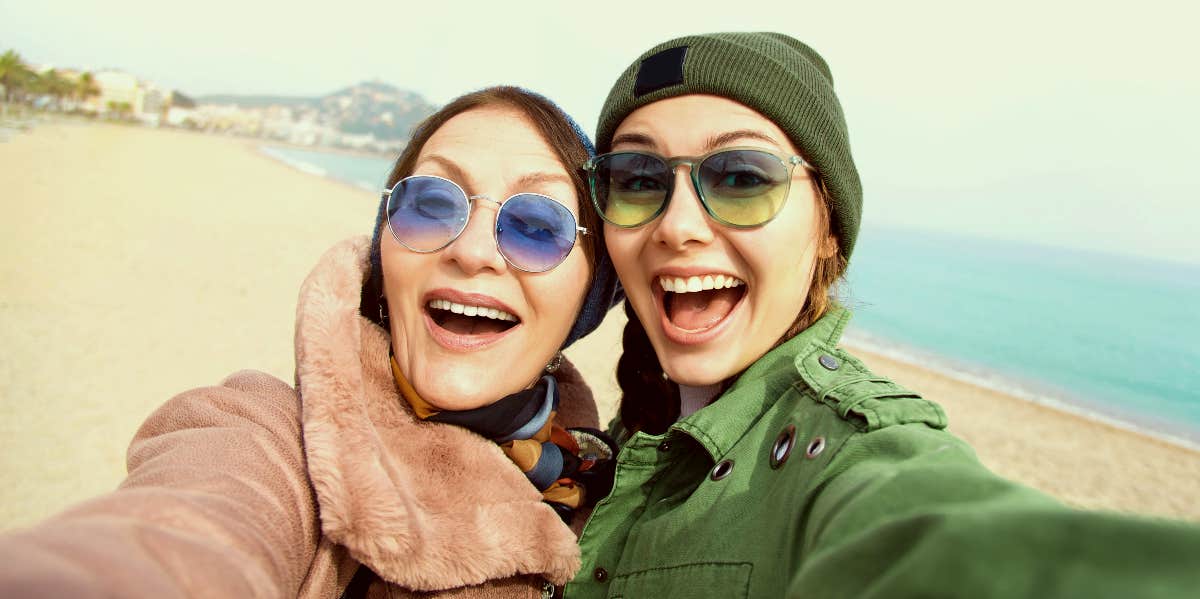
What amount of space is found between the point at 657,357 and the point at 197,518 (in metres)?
1.76

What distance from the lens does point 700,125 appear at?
1.97m

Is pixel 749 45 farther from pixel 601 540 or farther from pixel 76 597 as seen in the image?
pixel 76 597

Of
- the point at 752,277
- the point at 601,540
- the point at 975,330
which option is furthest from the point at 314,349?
the point at 975,330

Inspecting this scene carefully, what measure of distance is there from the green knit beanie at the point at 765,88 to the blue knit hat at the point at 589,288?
9.1 inches

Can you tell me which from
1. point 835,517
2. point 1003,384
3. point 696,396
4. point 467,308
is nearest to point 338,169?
point 1003,384

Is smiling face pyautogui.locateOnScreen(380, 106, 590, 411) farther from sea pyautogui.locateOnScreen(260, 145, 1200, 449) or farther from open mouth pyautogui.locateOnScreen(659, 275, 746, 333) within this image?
sea pyautogui.locateOnScreen(260, 145, 1200, 449)

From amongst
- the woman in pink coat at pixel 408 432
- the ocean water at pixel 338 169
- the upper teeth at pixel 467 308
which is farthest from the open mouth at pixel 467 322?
the ocean water at pixel 338 169

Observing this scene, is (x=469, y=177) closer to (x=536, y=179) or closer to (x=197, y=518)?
(x=536, y=179)

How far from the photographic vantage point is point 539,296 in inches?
78.0

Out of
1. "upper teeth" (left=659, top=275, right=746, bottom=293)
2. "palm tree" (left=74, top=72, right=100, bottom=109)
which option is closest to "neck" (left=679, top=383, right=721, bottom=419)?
"upper teeth" (left=659, top=275, right=746, bottom=293)

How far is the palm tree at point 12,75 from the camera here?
198 ft

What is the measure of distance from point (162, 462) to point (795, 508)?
130 centimetres

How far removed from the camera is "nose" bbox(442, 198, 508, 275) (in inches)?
74.5

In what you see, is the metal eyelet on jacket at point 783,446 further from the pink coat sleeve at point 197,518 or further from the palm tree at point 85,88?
the palm tree at point 85,88
